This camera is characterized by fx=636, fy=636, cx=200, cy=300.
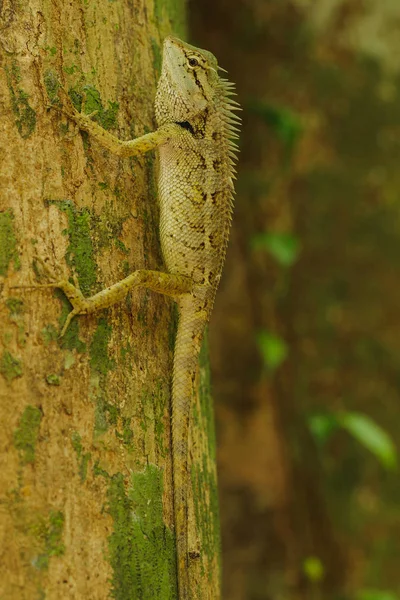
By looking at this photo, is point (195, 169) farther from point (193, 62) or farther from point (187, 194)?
point (193, 62)

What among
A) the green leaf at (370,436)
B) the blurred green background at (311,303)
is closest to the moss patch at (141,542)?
the green leaf at (370,436)

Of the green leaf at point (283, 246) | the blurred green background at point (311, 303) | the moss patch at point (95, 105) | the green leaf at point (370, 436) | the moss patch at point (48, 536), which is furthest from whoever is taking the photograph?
the blurred green background at point (311, 303)

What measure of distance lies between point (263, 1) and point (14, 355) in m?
5.64

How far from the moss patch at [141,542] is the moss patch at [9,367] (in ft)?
1.72

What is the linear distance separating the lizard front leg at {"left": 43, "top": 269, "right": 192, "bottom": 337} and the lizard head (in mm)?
820

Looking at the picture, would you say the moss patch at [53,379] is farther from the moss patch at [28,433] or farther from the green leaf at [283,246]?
the green leaf at [283,246]

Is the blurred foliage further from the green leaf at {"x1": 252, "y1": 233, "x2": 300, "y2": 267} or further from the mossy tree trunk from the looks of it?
the mossy tree trunk

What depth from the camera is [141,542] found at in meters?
2.36

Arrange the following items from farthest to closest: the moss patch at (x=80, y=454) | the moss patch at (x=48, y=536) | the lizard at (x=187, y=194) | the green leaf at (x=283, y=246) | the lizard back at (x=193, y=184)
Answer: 1. the green leaf at (x=283, y=246)
2. the lizard back at (x=193, y=184)
3. the lizard at (x=187, y=194)
4. the moss patch at (x=80, y=454)
5. the moss patch at (x=48, y=536)

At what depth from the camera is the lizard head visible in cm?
312

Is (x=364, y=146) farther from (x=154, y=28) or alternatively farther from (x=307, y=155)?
(x=154, y=28)

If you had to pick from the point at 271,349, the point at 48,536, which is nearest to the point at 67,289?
the point at 48,536

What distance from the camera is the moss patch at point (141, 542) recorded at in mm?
2270

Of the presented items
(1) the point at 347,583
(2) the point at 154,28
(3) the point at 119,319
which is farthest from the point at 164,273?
(1) the point at 347,583
